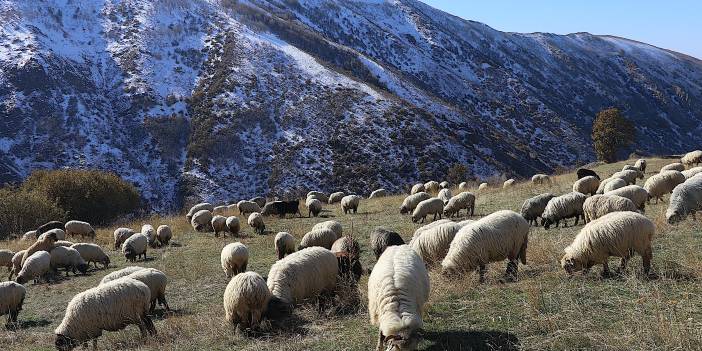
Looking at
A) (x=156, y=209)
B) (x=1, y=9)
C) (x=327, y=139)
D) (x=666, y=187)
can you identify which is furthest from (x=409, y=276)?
(x=1, y=9)

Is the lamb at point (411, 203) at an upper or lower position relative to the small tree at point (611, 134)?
lower

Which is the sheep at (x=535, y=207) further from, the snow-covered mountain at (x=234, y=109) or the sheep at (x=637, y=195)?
the snow-covered mountain at (x=234, y=109)

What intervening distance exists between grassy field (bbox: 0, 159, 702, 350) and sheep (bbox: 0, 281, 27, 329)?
0.37 metres

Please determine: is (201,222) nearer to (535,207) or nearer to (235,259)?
(235,259)

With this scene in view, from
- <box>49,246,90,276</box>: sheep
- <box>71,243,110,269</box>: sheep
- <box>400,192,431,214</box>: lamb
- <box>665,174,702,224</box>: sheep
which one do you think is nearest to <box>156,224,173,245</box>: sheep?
<box>71,243,110,269</box>: sheep

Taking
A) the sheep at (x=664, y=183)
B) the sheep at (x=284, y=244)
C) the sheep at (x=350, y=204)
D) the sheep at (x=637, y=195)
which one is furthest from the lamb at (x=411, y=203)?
the sheep at (x=637, y=195)

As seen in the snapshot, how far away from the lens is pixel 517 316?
7.81m

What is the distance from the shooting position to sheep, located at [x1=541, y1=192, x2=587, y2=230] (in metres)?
17.2

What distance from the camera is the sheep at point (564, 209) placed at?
676 inches

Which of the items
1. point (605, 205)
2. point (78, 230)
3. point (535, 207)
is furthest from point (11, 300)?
point (535, 207)

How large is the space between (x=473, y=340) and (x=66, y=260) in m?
15.9

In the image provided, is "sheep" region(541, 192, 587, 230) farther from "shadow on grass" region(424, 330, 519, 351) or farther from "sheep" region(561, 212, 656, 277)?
"shadow on grass" region(424, 330, 519, 351)

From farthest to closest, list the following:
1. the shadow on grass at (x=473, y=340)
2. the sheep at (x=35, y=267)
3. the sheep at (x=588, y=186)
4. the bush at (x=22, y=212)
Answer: the bush at (x=22, y=212), the sheep at (x=588, y=186), the sheep at (x=35, y=267), the shadow on grass at (x=473, y=340)

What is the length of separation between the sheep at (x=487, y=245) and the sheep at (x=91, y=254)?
571 inches
